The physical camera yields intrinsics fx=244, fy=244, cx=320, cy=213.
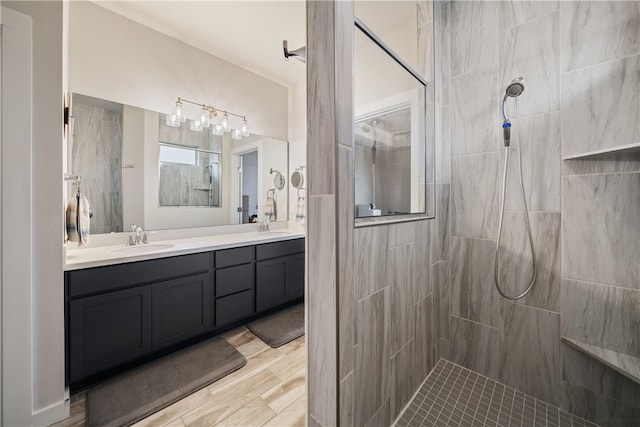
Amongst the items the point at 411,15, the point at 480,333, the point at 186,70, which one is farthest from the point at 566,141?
the point at 186,70

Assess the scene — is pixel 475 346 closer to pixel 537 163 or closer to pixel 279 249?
pixel 537 163

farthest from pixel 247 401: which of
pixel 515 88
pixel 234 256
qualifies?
pixel 515 88

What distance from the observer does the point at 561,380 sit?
1391 mm

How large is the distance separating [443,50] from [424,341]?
2072mm

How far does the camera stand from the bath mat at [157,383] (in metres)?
1.38

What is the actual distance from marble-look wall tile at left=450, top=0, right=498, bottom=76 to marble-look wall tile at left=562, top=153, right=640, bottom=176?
0.81 metres

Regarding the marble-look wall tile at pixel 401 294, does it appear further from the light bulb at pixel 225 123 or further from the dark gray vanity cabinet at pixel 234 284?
the light bulb at pixel 225 123

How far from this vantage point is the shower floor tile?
1317mm

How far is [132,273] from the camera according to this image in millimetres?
1688

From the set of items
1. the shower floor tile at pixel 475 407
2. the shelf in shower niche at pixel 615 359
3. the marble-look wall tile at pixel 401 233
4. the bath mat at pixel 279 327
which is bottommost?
the shower floor tile at pixel 475 407

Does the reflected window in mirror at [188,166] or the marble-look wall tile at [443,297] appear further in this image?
the reflected window in mirror at [188,166]

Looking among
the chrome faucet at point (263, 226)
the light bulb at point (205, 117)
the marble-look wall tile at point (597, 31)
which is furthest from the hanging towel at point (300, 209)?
the marble-look wall tile at point (597, 31)

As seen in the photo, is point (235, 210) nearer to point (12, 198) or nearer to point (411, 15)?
point (12, 198)

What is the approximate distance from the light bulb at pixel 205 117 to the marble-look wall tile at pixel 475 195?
94.1 inches
